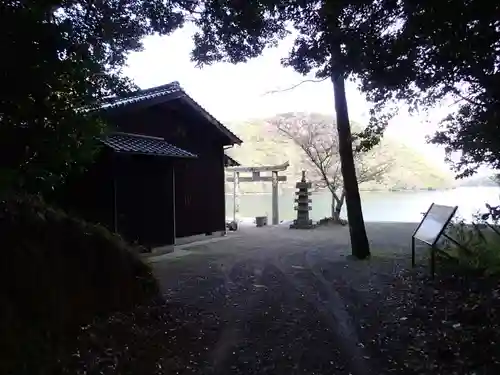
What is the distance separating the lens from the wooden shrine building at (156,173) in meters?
8.52

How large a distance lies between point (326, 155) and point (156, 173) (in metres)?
9.21

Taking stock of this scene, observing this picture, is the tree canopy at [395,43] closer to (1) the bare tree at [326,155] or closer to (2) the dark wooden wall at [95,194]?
(2) the dark wooden wall at [95,194]

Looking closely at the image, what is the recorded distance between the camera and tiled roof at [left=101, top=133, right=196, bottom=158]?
8105 mm

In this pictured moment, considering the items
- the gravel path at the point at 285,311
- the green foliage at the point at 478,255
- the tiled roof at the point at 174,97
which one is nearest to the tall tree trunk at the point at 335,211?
the tiled roof at the point at 174,97

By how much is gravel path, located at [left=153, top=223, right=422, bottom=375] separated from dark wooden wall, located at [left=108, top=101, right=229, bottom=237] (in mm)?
2724

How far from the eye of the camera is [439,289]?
5059mm

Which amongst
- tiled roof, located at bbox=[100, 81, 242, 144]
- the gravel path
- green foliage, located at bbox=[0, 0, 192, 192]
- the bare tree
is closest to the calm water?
the bare tree

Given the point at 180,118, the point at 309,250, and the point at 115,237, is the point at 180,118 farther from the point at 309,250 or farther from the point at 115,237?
the point at 115,237

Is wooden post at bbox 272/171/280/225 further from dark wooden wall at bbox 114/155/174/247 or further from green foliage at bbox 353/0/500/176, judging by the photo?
green foliage at bbox 353/0/500/176

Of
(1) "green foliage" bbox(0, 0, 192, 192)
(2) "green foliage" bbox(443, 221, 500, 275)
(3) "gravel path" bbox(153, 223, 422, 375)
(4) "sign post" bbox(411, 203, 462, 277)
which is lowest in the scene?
(3) "gravel path" bbox(153, 223, 422, 375)

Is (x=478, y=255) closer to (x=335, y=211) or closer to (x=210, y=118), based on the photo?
(x=210, y=118)

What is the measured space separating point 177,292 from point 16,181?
313cm

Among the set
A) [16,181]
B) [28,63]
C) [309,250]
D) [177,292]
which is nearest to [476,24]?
[28,63]

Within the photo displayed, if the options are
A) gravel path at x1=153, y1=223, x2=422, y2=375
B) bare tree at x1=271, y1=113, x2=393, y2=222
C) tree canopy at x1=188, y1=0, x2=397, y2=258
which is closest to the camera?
gravel path at x1=153, y1=223, x2=422, y2=375
